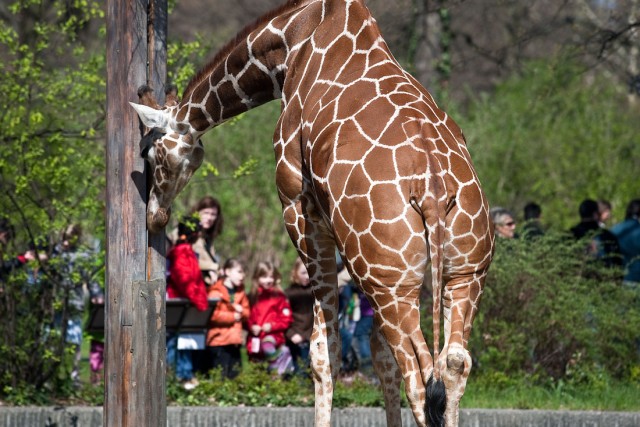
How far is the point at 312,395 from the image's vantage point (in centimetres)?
1052

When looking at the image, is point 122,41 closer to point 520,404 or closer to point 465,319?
point 465,319

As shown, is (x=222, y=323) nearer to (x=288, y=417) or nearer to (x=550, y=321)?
(x=288, y=417)

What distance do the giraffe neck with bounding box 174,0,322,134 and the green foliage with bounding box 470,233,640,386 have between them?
4.34 meters

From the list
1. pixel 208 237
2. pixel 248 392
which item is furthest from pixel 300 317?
pixel 248 392

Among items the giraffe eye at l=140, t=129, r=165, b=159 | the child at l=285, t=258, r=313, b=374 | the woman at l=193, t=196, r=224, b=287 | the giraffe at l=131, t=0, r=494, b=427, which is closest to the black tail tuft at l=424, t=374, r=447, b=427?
the giraffe at l=131, t=0, r=494, b=427

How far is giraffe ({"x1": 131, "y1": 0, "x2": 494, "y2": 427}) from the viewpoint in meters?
6.63

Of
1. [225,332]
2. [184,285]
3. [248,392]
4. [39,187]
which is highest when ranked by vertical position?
[39,187]

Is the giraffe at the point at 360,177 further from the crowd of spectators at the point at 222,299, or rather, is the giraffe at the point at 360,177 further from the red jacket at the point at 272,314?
the red jacket at the point at 272,314

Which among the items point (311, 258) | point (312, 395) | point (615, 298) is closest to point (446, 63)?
point (615, 298)

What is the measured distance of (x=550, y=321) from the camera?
1170cm

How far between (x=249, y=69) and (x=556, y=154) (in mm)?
12230

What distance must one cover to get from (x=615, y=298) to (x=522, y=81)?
11260mm

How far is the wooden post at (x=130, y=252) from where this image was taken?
7.62 m

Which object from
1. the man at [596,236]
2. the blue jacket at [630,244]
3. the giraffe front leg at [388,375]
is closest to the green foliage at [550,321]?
the man at [596,236]
